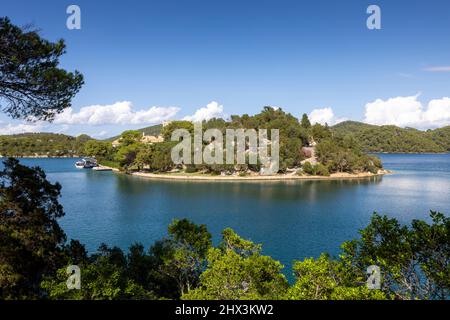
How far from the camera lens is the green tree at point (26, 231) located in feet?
28.1

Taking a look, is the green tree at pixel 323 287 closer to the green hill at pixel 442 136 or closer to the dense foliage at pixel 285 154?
the dense foliage at pixel 285 154

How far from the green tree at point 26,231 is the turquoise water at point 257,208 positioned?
1211cm

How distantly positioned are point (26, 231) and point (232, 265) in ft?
18.9

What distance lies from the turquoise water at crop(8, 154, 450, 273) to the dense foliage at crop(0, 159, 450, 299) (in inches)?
355

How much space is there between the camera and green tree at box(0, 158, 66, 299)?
28.1ft

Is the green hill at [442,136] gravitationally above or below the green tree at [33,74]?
above

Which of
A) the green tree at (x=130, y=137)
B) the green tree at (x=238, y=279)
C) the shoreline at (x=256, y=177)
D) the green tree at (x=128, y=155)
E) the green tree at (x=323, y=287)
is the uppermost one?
the green tree at (x=130, y=137)

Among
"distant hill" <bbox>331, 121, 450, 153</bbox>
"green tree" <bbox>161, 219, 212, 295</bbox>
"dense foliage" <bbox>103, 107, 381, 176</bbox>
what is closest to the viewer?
"green tree" <bbox>161, 219, 212, 295</bbox>

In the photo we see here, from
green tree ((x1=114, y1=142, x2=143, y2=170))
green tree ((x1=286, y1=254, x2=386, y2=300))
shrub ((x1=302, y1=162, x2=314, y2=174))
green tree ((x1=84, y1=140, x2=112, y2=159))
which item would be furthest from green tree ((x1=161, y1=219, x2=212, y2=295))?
green tree ((x1=84, y1=140, x2=112, y2=159))

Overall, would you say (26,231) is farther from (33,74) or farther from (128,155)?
(128,155)

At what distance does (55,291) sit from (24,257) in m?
1.64

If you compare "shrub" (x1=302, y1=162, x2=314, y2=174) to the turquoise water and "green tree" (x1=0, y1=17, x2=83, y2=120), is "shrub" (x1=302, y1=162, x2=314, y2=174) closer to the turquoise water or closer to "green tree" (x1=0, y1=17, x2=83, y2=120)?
the turquoise water

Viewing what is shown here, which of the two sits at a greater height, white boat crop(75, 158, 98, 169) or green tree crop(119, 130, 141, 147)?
green tree crop(119, 130, 141, 147)

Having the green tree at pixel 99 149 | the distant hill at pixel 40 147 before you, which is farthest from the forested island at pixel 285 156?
the distant hill at pixel 40 147
